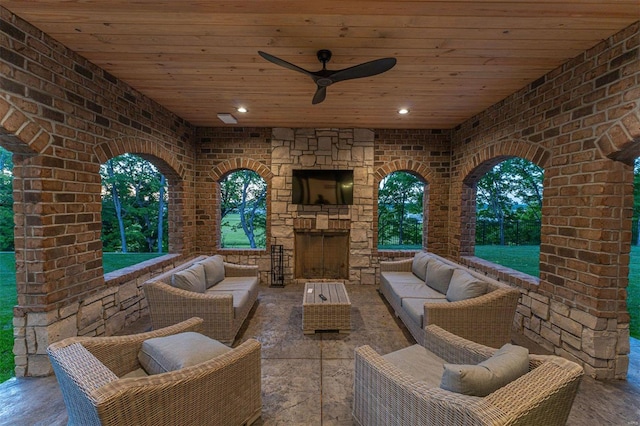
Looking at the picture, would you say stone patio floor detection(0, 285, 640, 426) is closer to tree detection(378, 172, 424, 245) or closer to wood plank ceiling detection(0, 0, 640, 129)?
wood plank ceiling detection(0, 0, 640, 129)

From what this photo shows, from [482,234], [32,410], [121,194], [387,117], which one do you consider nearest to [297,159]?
[387,117]

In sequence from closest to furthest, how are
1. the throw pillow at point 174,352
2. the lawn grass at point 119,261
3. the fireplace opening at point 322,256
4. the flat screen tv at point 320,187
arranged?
the throw pillow at point 174,352 < the flat screen tv at point 320,187 < the fireplace opening at point 322,256 < the lawn grass at point 119,261

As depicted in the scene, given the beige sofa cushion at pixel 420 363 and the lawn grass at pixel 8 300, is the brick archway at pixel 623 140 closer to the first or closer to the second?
the beige sofa cushion at pixel 420 363

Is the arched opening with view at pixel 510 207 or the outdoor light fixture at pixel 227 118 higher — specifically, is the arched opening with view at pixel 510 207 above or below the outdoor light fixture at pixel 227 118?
below

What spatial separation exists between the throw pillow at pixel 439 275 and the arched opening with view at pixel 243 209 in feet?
21.6

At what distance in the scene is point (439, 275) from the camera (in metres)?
3.43

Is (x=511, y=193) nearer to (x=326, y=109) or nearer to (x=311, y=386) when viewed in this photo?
(x=326, y=109)

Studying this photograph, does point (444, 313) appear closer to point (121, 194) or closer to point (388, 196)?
point (388, 196)

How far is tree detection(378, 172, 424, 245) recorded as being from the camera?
10.1m

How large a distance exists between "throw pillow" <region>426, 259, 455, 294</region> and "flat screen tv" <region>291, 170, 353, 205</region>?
1881 millimetres

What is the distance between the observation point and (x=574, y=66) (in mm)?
2496

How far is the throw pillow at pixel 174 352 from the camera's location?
62.8 inches

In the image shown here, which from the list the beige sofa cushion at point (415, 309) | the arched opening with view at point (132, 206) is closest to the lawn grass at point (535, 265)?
the beige sofa cushion at point (415, 309)

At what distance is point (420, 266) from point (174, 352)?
3360mm
